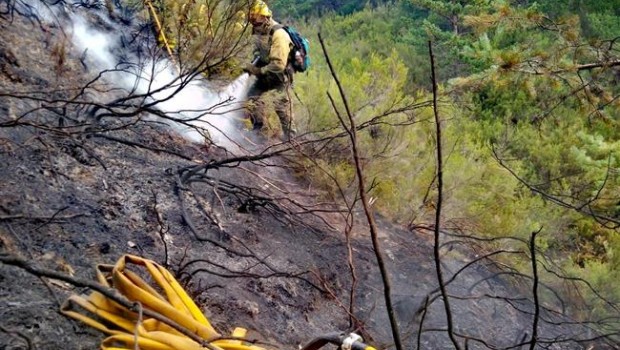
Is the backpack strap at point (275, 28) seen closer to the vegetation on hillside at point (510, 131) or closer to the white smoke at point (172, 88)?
the white smoke at point (172, 88)

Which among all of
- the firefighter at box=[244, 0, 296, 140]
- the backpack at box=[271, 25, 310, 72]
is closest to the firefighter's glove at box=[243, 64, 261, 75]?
the firefighter at box=[244, 0, 296, 140]

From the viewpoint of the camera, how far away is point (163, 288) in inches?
110

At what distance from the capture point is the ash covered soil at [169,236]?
302cm

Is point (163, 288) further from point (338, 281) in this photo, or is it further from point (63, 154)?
point (338, 281)

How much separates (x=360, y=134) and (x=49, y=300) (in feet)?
16.1

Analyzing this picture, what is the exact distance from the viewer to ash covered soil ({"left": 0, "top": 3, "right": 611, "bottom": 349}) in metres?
3.02

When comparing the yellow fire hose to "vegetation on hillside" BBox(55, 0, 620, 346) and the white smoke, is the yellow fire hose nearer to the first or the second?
"vegetation on hillside" BBox(55, 0, 620, 346)

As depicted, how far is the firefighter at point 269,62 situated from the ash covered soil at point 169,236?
0.70 metres

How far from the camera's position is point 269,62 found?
6645 millimetres

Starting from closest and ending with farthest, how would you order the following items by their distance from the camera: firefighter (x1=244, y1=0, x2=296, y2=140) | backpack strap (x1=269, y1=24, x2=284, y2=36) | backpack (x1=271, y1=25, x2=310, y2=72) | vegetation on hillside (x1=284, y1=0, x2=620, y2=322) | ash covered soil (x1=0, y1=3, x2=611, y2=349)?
ash covered soil (x1=0, y1=3, x2=611, y2=349) → vegetation on hillside (x1=284, y1=0, x2=620, y2=322) → firefighter (x1=244, y1=0, x2=296, y2=140) → backpack strap (x1=269, y1=24, x2=284, y2=36) → backpack (x1=271, y1=25, x2=310, y2=72)

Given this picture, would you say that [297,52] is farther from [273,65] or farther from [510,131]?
[510,131]

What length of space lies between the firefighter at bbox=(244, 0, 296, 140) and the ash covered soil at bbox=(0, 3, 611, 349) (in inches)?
27.7

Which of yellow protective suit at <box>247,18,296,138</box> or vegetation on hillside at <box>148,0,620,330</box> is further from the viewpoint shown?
yellow protective suit at <box>247,18,296,138</box>

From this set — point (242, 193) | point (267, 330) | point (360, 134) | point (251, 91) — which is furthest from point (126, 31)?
point (267, 330)
